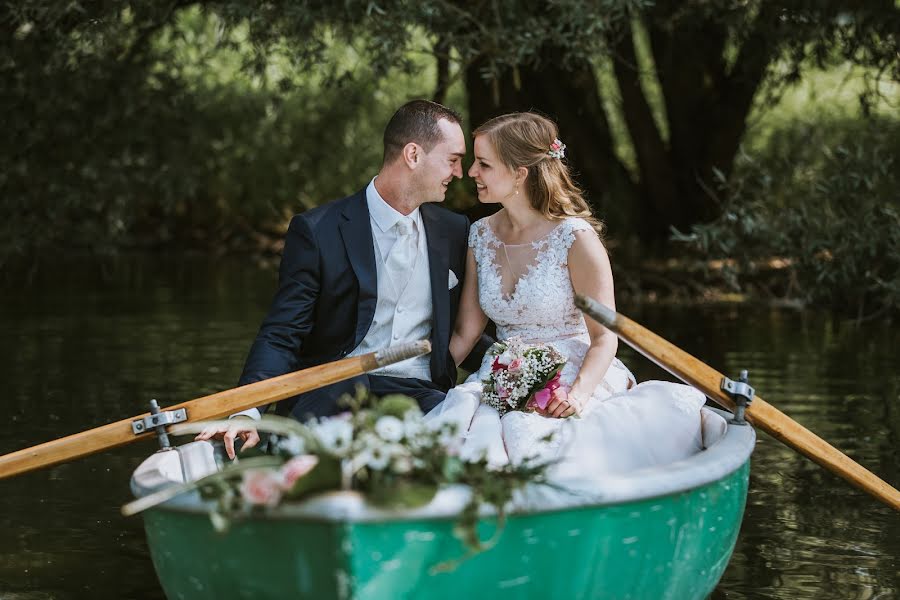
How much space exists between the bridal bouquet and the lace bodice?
1.07 feet

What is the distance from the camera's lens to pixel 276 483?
8.55ft

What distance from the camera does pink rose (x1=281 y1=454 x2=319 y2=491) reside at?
2.61m

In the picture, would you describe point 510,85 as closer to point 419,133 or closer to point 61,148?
point 61,148

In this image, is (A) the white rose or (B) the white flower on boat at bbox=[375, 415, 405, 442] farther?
(A) the white rose

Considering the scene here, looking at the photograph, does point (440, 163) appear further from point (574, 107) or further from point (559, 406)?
point (574, 107)

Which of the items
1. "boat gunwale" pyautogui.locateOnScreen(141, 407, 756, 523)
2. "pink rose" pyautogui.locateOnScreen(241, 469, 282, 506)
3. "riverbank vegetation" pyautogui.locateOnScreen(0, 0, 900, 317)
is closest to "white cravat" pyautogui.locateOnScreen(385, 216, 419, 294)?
"boat gunwale" pyautogui.locateOnScreen(141, 407, 756, 523)

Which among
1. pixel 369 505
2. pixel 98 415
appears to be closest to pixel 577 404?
pixel 369 505

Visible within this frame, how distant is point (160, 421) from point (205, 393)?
3874mm

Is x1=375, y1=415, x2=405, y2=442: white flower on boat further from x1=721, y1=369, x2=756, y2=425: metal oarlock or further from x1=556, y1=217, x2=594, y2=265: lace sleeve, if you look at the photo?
x1=556, y1=217, x2=594, y2=265: lace sleeve

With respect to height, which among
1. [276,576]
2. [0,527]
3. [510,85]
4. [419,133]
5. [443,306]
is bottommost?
[0,527]

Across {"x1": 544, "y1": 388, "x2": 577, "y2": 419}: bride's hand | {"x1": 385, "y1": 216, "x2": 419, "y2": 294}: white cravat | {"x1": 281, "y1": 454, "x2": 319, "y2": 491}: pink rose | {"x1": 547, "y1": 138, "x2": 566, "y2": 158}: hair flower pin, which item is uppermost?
{"x1": 547, "y1": 138, "x2": 566, "y2": 158}: hair flower pin

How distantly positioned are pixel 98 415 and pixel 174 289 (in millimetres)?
6538

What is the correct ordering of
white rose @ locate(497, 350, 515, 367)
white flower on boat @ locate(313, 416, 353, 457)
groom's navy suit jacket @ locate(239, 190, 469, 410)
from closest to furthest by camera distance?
white flower on boat @ locate(313, 416, 353, 457) → white rose @ locate(497, 350, 515, 367) → groom's navy suit jacket @ locate(239, 190, 469, 410)

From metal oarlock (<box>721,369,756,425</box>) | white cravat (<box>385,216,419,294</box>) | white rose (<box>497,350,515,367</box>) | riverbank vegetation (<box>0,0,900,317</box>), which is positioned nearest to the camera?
metal oarlock (<box>721,369,756,425</box>)
